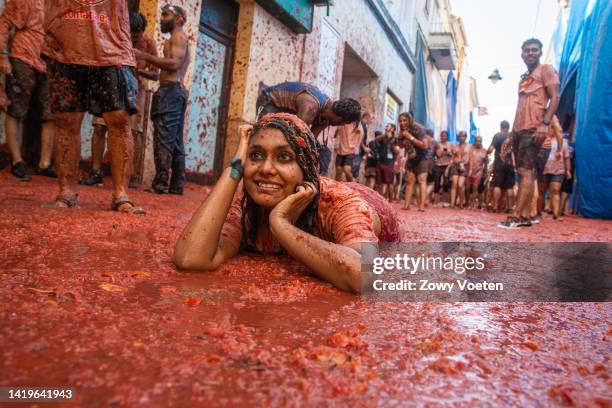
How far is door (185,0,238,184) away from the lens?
6.92 meters

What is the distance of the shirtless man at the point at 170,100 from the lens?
4805mm

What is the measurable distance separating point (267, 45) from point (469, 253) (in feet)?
20.1

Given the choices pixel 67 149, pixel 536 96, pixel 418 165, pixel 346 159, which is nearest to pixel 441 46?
pixel 346 159

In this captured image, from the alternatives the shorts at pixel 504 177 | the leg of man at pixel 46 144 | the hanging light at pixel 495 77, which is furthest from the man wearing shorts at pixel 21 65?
the hanging light at pixel 495 77

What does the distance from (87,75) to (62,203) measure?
892 mm

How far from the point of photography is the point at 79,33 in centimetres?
282

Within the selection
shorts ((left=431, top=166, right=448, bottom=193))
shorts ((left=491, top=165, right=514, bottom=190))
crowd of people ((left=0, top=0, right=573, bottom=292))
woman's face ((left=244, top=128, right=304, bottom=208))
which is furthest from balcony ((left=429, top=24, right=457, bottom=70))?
woman's face ((left=244, top=128, right=304, bottom=208))

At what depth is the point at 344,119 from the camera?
4176 mm

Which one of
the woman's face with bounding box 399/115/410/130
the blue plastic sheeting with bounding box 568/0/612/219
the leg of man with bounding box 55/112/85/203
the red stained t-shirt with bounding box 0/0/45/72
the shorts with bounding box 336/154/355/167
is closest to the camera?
the leg of man with bounding box 55/112/85/203

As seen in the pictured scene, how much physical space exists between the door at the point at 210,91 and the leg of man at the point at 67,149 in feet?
12.2

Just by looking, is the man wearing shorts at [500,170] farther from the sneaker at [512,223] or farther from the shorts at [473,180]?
the sneaker at [512,223]

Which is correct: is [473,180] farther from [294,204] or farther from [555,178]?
[294,204]

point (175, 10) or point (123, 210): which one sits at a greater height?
point (175, 10)

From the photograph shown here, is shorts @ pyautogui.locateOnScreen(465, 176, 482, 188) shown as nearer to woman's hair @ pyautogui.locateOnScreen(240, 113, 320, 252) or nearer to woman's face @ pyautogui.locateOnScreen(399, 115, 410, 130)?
woman's face @ pyautogui.locateOnScreen(399, 115, 410, 130)
